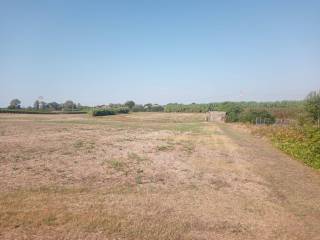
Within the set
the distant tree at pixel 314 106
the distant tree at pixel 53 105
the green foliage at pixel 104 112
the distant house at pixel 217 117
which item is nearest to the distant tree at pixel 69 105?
the distant tree at pixel 53 105

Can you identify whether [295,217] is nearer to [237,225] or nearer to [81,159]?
[237,225]

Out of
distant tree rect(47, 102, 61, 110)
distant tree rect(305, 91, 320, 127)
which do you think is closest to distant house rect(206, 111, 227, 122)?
distant tree rect(305, 91, 320, 127)

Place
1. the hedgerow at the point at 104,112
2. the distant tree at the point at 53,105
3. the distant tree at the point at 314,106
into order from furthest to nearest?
the distant tree at the point at 53,105 < the hedgerow at the point at 104,112 < the distant tree at the point at 314,106

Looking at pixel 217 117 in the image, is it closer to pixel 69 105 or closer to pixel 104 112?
pixel 104 112

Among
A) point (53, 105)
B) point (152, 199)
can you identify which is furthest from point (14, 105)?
point (152, 199)

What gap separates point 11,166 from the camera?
1066cm

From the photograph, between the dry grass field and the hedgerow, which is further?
the hedgerow

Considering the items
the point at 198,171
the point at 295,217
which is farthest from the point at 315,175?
the point at 295,217

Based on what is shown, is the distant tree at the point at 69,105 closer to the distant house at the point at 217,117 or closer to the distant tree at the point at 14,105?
the distant tree at the point at 14,105

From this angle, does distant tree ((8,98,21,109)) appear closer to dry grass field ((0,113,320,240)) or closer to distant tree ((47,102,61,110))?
distant tree ((47,102,61,110))

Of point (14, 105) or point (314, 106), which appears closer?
point (314, 106)

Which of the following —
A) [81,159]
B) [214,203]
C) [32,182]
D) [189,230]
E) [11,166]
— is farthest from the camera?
[81,159]

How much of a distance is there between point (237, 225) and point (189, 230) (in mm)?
1098

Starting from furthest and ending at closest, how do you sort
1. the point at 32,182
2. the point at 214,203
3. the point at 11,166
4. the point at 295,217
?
the point at 11,166
the point at 32,182
the point at 214,203
the point at 295,217
